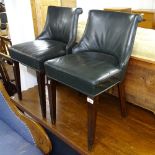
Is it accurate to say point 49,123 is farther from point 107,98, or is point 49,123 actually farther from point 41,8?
point 41,8

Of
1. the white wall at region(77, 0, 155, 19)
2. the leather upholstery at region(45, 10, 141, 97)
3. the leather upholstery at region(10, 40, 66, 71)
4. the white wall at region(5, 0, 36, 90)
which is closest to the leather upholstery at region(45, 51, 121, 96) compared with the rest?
the leather upholstery at region(45, 10, 141, 97)

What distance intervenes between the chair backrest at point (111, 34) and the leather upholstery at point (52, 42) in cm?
14

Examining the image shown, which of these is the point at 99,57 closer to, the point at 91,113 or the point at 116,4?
the point at 91,113

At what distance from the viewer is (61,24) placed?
1923 millimetres

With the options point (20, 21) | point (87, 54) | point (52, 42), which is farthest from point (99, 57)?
point (20, 21)

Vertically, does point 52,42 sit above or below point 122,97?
above

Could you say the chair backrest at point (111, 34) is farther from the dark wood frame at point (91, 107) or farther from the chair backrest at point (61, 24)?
the dark wood frame at point (91, 107)

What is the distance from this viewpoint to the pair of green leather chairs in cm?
127

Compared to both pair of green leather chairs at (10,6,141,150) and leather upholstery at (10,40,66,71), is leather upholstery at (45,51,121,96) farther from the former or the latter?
leather upholstery at (10,40,66,71)

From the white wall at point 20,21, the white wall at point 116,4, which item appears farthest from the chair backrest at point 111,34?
the white wall at point 116,4

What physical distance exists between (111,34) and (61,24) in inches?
22.2

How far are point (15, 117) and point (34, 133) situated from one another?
6.0 inches

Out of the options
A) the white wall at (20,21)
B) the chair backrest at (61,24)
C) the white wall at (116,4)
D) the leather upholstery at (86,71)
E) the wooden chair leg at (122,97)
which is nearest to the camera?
the leather upholstery at (86,71)

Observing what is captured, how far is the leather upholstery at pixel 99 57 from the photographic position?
1244 millimetres
